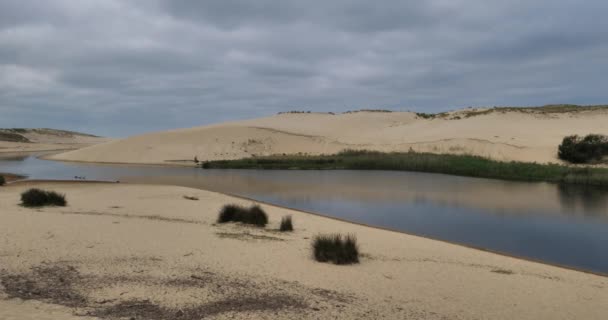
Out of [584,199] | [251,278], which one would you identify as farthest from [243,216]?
[584,199]

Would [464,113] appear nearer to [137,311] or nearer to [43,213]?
[43,213]

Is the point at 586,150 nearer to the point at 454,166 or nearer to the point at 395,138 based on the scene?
the point at 454,166

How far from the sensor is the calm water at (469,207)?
33.2 ft

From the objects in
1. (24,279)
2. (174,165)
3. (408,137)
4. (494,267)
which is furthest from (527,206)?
(408,137)

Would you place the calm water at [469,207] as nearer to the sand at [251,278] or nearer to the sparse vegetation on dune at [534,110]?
the sand at [251,278]

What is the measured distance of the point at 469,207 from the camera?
15000mm

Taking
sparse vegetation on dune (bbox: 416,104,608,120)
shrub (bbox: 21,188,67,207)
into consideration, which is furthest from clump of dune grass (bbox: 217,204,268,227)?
sparse vegetation on dune (bbox: 416,104,608,120)

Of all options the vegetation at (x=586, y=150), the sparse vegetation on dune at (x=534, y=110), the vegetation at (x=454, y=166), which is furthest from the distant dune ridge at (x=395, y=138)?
the vegetation at (x=454, y=166)

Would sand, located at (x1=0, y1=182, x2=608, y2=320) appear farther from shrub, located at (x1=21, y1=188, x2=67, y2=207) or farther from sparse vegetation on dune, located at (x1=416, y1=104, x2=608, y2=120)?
sparse vegetation on dune, located at (x1=416, y1=104, x2=608, y2=120)

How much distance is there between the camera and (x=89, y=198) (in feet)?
51.5

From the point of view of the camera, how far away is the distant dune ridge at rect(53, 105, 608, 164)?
126 ft

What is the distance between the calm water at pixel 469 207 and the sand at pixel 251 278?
4.98 feet

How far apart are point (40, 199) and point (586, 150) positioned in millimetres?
25790

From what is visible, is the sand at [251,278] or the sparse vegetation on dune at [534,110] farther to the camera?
the sparse vegetation on dune at [534,110]
